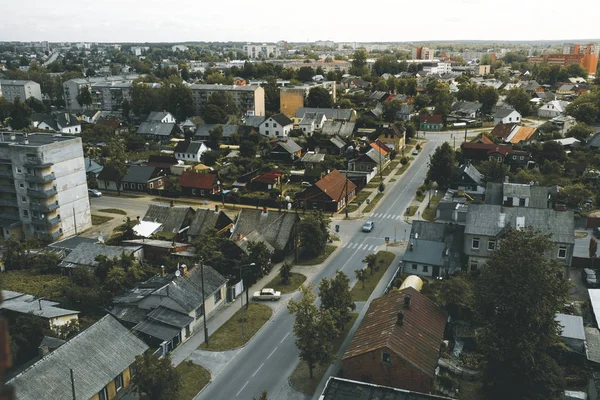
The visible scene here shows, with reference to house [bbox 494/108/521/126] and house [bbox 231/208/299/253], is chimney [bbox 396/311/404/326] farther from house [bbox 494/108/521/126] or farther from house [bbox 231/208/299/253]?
house [bbox 494/108/521/126]

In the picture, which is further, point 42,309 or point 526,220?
point 526,220

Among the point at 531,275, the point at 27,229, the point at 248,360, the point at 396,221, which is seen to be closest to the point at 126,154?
the point at 27,229

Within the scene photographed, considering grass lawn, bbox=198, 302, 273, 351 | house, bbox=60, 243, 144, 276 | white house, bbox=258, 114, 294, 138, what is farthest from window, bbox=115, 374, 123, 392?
white house, bbox=258, 114, 294, 138

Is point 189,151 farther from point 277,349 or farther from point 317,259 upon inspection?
point 277,349

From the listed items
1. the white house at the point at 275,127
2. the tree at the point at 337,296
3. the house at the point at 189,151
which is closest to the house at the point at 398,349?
the tree at the point at 337,296

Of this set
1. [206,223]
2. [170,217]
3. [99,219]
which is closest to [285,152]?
[99,219]

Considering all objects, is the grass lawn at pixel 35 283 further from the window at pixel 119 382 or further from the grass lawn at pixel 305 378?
the grass lawn at pixel 305 378

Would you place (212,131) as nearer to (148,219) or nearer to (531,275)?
(148,219)
